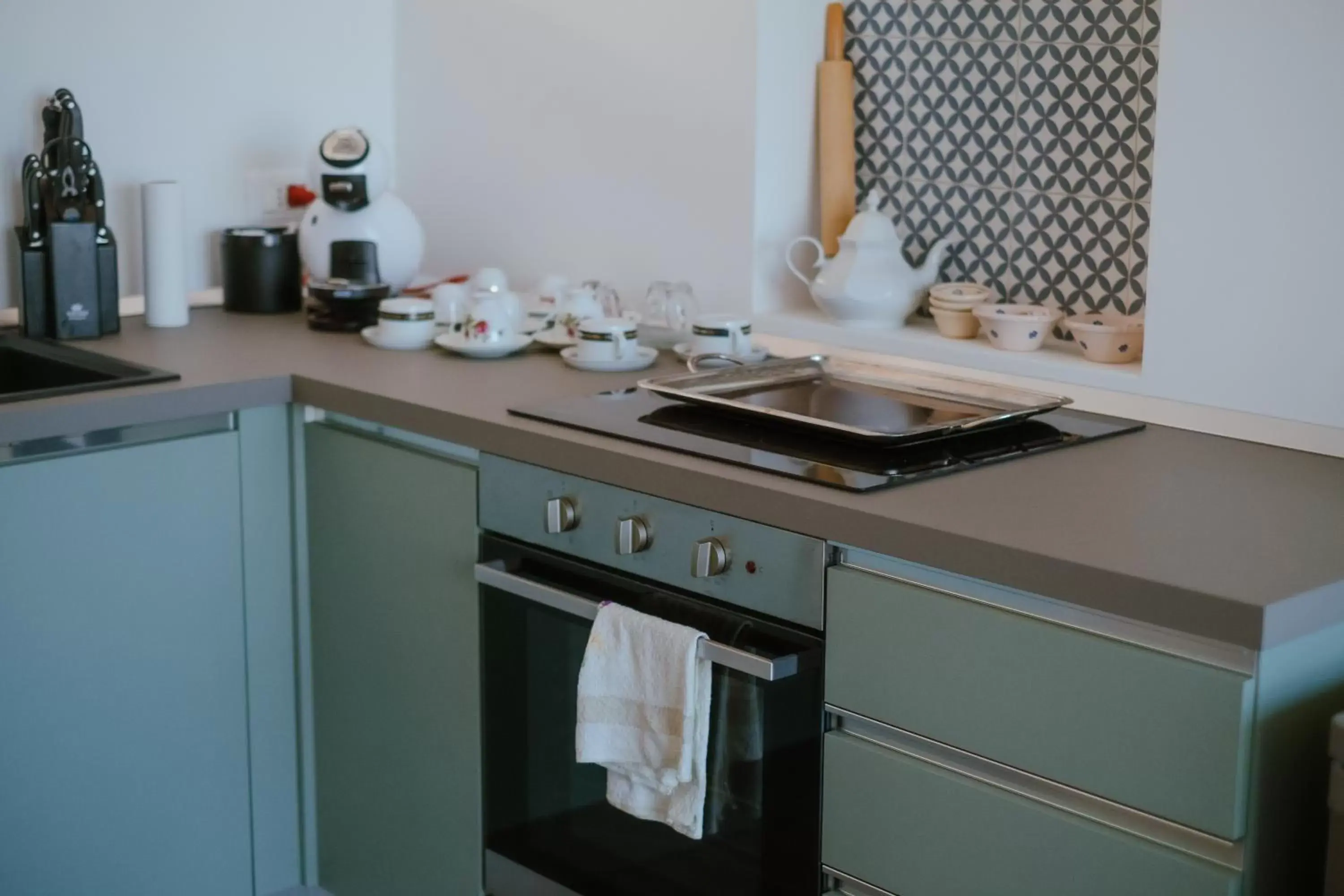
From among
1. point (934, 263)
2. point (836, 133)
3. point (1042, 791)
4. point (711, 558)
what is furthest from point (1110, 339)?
point (1042, 791)

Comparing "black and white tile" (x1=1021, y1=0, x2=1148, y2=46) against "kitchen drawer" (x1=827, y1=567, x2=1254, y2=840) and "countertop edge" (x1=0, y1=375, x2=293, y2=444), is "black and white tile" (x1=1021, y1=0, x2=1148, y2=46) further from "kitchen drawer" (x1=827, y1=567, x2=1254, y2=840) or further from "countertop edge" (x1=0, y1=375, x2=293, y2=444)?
"countertop edge" (x1=0, y1=375, x2=293, y2=444)

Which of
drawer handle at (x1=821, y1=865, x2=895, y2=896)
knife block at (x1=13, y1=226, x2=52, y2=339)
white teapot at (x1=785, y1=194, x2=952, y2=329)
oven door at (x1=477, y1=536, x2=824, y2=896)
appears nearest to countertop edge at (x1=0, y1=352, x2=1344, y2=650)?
oven door at (x1=477, y1=536, x2=824, y2=896)

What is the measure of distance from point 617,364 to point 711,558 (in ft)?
2.14

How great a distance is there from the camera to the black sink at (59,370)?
2.21 meters

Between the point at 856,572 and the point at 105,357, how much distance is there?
1.27 meters

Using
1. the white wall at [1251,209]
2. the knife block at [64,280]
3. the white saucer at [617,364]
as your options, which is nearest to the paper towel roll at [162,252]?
the knife block at [64,280]

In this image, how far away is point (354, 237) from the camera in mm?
2719

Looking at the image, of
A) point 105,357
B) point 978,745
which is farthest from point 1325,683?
point 105,357

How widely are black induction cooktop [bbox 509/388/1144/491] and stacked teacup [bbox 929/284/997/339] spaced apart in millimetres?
262

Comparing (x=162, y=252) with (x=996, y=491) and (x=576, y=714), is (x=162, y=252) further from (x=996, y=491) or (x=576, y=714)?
(x=996, y=491)

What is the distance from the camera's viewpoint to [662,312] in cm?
252

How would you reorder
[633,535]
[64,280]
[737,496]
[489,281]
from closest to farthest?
[737,496], [633,535], [64,280], [489,281]

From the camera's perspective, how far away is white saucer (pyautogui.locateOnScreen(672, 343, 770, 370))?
7.60ft

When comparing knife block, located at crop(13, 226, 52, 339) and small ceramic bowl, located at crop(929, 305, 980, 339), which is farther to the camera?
knife block, located at crop(13, 226, 52, 339)
